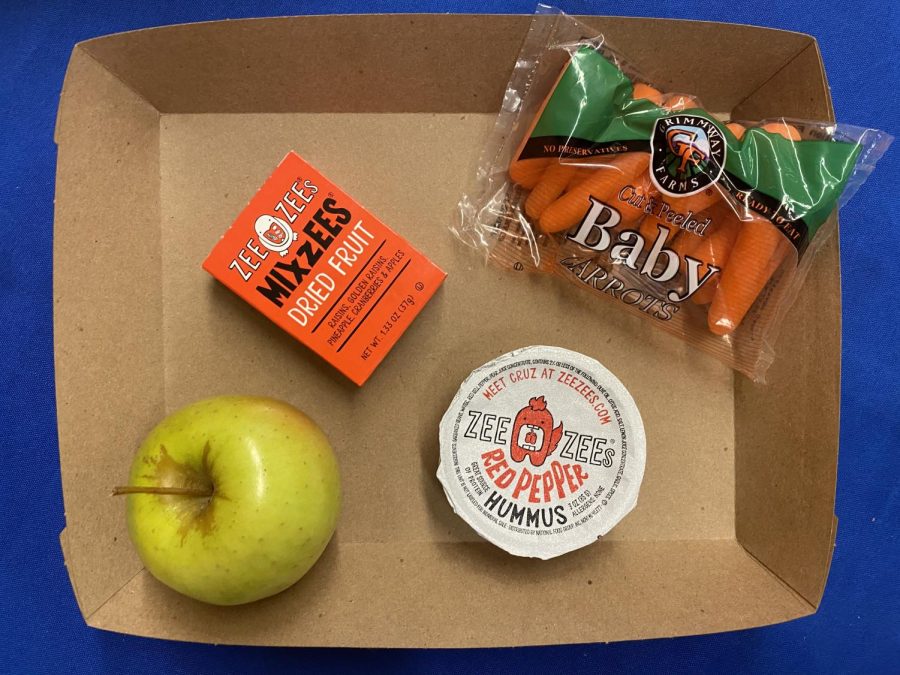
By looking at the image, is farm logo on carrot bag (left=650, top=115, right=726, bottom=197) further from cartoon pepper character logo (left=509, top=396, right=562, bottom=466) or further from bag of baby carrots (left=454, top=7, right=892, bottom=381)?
cartoon pepper character logo (left=509, top=396, right=562, bottom=466)

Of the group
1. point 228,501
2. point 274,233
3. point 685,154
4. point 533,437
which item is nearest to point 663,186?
point 685,154

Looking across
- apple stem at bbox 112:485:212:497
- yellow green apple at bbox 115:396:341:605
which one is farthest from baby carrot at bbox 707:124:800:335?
apple stem at bbox 112:485:212:497

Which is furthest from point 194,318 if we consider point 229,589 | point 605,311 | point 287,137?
point 605,311

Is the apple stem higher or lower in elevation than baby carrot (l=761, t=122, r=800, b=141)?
lower

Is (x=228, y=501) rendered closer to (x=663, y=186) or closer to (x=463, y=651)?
(x=463, y=651)

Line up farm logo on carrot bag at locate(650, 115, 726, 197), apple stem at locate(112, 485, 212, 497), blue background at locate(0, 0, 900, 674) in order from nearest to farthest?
apple stem at locate(112, 485, 212, 497), farm logo on carrot bag at locate(650, 115, 726, 197), blue background at locate(0, 0, 900, 674)

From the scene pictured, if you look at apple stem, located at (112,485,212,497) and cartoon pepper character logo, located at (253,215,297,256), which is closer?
apple stem, located at (112,485,212,497)

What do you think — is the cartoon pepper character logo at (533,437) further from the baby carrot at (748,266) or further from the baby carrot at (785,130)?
the baby carrot at (785,130)

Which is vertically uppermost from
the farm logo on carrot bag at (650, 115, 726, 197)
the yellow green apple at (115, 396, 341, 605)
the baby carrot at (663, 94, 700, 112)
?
the baby carrot at (663, 94, 700, 112)
